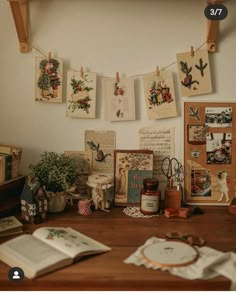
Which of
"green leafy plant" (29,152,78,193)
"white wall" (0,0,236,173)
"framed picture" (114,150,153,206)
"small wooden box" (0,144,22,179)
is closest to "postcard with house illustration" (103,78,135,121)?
"white wall" (0,0,236,173)

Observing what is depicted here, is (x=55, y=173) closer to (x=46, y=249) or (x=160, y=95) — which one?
(x=46, y=249)

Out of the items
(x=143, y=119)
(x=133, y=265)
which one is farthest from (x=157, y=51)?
(x=133, y=265)

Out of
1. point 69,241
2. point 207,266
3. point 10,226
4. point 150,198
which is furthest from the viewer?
point 150,198

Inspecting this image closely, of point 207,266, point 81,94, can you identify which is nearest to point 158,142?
point 81,94

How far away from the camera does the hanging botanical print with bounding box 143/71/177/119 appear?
1384 millimetres

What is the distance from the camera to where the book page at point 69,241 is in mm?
956

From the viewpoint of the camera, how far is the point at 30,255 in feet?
3.07

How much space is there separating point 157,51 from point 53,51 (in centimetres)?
42

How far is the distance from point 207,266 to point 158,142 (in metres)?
0.63

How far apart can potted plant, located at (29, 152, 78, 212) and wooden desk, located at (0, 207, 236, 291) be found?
5 cm

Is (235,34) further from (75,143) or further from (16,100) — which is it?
(16,100)

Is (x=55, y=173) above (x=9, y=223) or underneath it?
above

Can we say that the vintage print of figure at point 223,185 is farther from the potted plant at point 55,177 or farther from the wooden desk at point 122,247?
the potted plant at point 55,177

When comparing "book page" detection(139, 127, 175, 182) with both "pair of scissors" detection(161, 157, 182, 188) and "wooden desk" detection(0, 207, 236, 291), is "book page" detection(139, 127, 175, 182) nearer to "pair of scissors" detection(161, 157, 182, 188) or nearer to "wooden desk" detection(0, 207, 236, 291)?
"pair of scissors" detection(161, 157, 182, 188)
